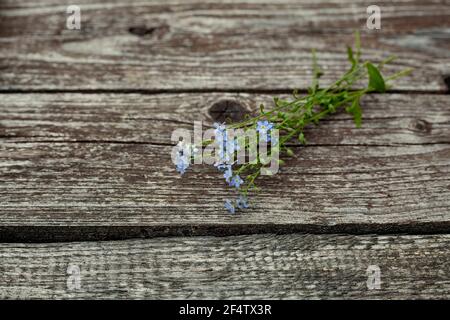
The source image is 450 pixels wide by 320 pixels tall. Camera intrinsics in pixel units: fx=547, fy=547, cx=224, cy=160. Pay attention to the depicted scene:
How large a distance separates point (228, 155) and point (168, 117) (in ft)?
1.02

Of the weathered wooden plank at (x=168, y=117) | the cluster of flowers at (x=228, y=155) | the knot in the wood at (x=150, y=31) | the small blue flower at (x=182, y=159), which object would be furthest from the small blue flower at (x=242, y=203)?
the knot in the wood at (x=150, y=31)

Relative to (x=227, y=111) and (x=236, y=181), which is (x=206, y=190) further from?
(x=227, y=111)

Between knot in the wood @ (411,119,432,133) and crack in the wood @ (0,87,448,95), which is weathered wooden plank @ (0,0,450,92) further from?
knot in the wood @ (411,119,432,133)

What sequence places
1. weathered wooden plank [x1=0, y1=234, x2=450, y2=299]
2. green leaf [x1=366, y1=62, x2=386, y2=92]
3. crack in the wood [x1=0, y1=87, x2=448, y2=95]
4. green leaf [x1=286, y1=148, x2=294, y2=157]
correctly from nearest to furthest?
weathered wooden plank [x1=0, y1=234, x2=450, y2=299] → green leaf [x1=286, y1=148, x2=294, y2=157] → green leaf [x1=366, y1=62, x2=386, y2=92] → crack in the wood [x1=0, y1=87, x2=448, y2=95]

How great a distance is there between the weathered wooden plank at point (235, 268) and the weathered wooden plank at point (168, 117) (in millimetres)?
335

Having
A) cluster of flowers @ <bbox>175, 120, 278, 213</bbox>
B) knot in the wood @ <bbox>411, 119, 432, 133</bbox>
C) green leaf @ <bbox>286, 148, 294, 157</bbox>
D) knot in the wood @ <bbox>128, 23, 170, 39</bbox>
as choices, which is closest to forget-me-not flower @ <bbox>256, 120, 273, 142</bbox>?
cluster of flowers @ <bbox>175, 120, 278, 213</bbox>

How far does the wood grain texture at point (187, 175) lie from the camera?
1523 mm

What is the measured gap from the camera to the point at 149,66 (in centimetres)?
186

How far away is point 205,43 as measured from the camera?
192 cm

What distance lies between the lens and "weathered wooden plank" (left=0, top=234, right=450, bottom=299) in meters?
1.45

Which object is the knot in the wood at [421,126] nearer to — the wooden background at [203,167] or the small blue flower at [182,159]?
the wooden background at [203,167]

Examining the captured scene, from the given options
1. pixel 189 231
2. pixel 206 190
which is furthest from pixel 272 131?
pixel 189 231

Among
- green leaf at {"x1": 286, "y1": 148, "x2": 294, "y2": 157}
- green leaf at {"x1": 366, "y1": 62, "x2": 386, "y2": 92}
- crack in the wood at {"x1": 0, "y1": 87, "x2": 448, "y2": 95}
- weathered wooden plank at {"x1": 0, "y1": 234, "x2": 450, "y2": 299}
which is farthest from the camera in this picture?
crack in the wood at {"x1": 0, "y1": 87, "x2": 448, "y2": 95}
